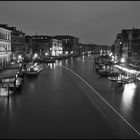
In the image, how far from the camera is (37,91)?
1842cm

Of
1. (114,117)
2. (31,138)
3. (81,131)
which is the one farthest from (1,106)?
(114,117)

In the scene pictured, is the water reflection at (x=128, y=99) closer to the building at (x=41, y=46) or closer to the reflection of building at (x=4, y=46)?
the reflection of building at (x=4, y=46)

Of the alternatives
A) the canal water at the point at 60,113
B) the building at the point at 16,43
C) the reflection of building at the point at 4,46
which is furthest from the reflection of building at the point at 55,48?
the canal water at the point at 60,113

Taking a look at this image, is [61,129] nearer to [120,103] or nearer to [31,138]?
[31,138]

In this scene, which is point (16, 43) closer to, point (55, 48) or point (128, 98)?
point (128, 98)

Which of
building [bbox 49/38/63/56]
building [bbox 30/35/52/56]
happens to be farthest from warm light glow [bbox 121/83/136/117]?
building [bbox 49/38/63/56]

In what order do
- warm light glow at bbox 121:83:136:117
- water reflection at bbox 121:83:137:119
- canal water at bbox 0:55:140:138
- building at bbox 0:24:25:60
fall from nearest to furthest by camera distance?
canal water at bbox 0:55:140:138 → water reflection at bbox 121:83:137:119 → warm light glow at bbox 121:83:136:117 → building at bbox 0:24:25:60

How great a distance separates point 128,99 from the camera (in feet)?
50.8

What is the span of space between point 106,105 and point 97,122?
3.10m

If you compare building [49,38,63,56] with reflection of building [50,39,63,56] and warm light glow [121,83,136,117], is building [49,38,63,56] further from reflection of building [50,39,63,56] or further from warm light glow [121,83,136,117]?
warm light glow [121,83,136,117]

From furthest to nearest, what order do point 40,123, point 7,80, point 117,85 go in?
point 117,85, point 7,80, point 40,123

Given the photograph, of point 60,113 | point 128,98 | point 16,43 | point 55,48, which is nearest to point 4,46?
point 16,43

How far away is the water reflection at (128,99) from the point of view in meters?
12.7

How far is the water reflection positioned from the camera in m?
12.7
